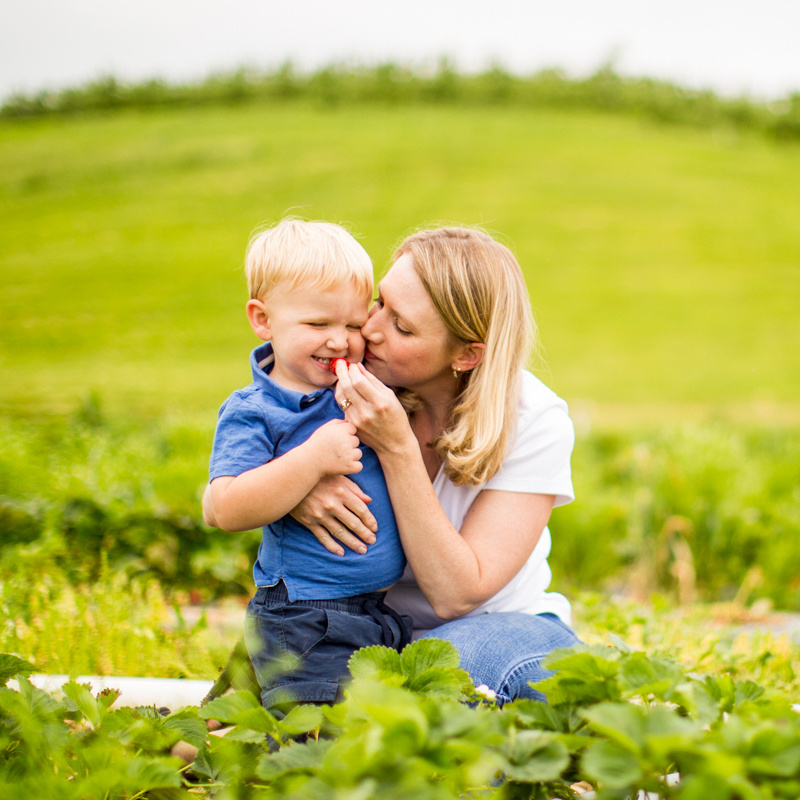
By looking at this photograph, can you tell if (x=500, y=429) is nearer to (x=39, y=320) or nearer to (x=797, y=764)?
(x=797, y=764)

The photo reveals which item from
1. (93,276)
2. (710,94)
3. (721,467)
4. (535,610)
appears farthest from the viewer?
(710,94)

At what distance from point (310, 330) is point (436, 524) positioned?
578 mm

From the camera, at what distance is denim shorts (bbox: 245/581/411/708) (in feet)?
5.66

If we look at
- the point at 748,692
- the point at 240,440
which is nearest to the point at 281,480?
the point at 240,440

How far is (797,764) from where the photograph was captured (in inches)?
41.0

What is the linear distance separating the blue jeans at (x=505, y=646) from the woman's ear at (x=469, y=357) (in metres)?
0.68

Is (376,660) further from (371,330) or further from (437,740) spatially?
(371,330)

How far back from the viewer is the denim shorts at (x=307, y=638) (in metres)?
1.73

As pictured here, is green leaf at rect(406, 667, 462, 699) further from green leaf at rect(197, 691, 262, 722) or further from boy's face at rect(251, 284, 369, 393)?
boy's face at rect(251, 284, 369, 393)

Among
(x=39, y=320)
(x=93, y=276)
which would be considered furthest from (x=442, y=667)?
(x=93, y=276)

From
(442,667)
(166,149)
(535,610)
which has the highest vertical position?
(166,149)

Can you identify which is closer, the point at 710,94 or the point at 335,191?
the point at 335,191

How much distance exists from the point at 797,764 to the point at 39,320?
396 inches

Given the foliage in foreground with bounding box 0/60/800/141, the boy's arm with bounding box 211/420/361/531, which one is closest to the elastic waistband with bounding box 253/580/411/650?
the boy's arm with bounding box 211/420/361/531
